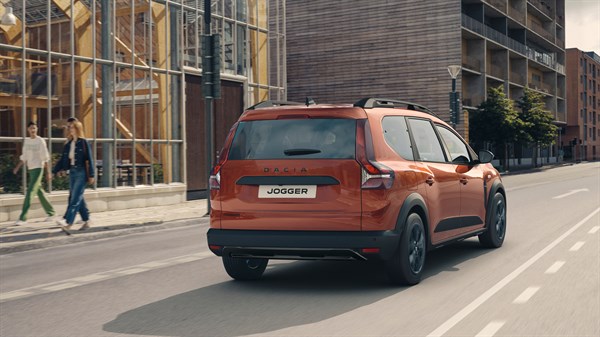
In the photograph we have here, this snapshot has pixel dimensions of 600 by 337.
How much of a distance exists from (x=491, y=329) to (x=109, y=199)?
14.2 metres

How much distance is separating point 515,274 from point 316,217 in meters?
2.54

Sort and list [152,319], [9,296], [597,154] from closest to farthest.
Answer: [152,319], [9,296], [597,154]

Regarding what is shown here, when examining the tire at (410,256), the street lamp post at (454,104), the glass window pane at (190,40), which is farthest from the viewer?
the street lamp post at (454,104)

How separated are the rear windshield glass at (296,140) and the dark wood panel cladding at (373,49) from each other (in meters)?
38.5

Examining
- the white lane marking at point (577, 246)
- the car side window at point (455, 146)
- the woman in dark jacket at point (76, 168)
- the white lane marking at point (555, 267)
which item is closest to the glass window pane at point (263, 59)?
the woman in dark jacket at point (76, 168)

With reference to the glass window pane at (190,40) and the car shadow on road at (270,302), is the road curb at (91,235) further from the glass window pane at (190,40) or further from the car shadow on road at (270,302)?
the glass window pane at (190,40)

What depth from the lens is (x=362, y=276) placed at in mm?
8023

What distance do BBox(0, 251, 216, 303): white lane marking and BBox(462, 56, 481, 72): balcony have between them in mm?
42298

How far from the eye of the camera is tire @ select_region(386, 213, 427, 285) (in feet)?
23.4

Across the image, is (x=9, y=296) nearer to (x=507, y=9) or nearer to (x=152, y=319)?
(x=152, y=319)

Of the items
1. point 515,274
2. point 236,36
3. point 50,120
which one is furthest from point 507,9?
point 515,274

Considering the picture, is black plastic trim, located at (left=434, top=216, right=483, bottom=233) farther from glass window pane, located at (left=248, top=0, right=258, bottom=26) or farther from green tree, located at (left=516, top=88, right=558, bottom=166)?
green tree, located at (left=516, top=88, right=558, bottom=166)

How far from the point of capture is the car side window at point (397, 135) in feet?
24.3

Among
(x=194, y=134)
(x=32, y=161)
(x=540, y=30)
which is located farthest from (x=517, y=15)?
(x=32, y=161)
